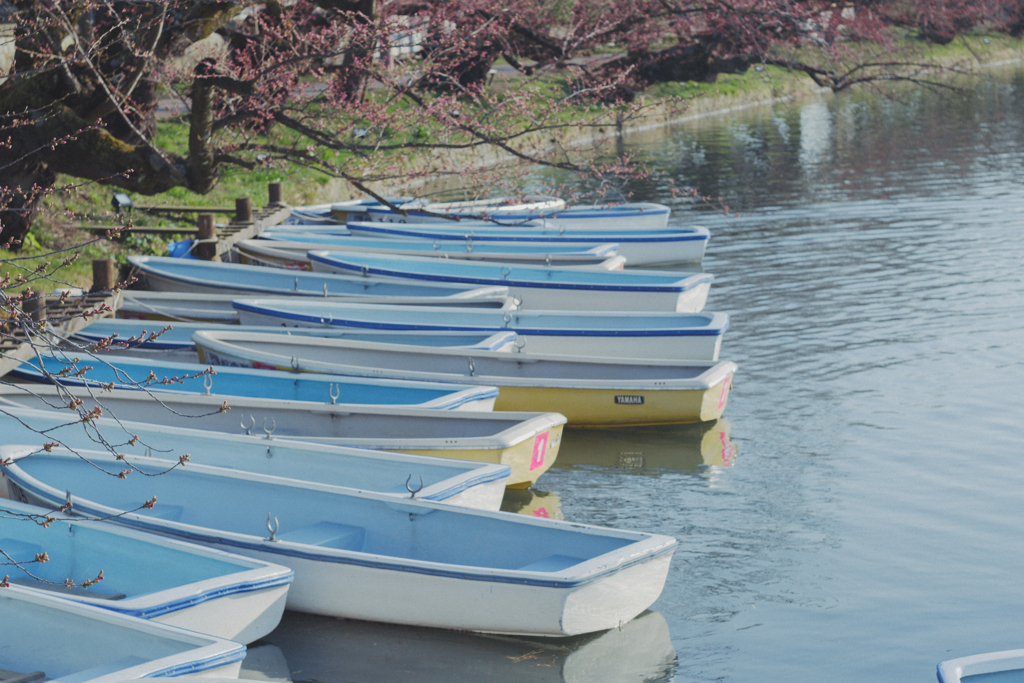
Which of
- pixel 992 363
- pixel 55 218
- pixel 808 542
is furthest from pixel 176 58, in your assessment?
pixel 992 363

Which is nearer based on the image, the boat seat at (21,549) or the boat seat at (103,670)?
the boat seat at (103,670)

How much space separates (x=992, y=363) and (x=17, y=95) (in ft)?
34.1

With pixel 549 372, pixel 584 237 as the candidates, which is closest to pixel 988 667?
pixel 549 372

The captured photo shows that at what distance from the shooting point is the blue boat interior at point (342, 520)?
20.4 ft

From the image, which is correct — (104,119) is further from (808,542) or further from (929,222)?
(929,222)

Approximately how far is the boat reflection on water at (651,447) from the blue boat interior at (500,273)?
2.92 metres

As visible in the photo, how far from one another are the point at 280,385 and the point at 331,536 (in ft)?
10.3

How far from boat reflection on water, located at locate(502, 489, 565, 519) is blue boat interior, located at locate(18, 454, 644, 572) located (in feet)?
6.10

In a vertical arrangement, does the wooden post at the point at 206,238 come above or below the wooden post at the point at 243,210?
below

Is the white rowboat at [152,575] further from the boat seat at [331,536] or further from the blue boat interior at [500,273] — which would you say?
the blue boat interior at [500,273]

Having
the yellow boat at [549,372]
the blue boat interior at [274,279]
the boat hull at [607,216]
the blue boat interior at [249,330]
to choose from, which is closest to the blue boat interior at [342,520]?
the yellow boat at [549,372]

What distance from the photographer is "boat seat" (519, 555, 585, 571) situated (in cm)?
606

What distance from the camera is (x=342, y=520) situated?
22.0ft

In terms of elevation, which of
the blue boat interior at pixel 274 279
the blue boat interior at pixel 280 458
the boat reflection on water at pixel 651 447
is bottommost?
the boat reflection on water at pixel 651 447
